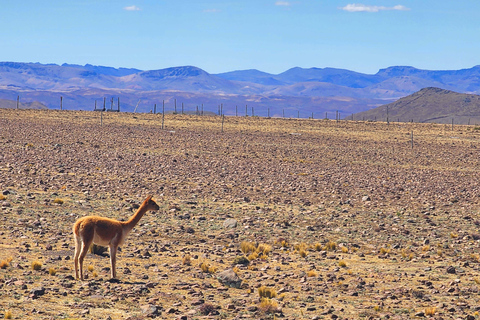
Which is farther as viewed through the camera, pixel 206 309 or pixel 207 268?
pixel 207 268

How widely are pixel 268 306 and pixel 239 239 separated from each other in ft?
20.2

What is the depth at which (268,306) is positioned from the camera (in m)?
11.2

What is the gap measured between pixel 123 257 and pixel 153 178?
1265 centimetres

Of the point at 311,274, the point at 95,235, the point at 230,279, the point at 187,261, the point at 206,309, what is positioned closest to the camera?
the point at 206,309

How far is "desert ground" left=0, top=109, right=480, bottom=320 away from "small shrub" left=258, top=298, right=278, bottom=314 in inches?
0.8

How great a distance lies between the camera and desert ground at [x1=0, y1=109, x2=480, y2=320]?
1154 centimetres

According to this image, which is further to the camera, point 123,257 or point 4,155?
point 4,155

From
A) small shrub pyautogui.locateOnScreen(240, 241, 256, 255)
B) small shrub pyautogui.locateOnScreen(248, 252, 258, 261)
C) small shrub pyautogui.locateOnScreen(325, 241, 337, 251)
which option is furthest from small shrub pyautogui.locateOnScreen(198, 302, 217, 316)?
small shrub pyautogui.locateOnScreen(325, 241, 337, 251)

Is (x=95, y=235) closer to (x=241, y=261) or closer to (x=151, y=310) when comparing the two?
(x=151, y=310)

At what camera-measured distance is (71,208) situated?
64.7 feet

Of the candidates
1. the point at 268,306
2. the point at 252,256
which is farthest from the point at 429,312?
the point at 252,256

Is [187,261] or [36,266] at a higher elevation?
Result: [36,266]

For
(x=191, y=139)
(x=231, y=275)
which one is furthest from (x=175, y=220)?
(x=191, y=139)

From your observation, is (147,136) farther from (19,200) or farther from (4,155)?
(19,200)
